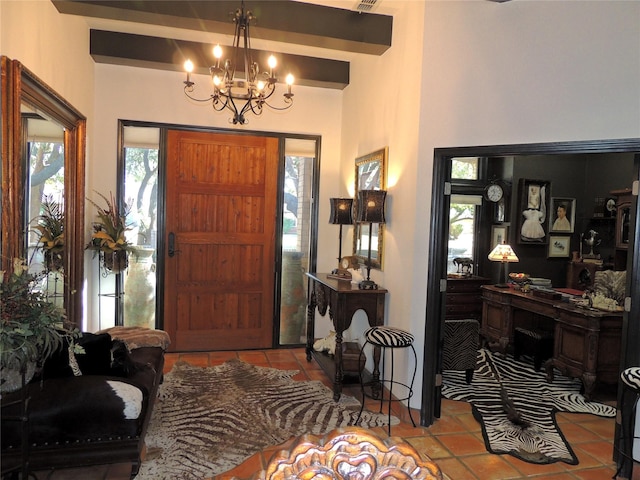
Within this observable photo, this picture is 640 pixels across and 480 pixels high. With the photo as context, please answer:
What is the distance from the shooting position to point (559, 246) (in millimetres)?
6004

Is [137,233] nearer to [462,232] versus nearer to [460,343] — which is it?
[460,343]

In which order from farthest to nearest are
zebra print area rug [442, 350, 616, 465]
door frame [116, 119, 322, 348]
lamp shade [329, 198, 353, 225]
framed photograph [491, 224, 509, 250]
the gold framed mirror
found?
framed photograph [491, 224, 509, 250]
door frame [116, 119, 322, 348]
lamp shade [329, 198, 353, 225]
the gold framed mirror
zebra print area rug [442, 350, 616, 465]

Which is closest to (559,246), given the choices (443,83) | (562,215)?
(562,215)

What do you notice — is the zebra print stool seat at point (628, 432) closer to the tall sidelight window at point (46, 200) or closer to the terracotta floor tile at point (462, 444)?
the terracotta floor tile at point (462, 444)

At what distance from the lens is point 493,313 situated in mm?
5246

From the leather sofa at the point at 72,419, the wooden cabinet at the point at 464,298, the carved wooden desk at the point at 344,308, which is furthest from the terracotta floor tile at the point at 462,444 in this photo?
the wooden cabinet at the point at 464,298

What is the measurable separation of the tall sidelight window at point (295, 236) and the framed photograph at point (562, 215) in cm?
337

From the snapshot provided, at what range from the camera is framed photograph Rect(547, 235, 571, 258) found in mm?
5996

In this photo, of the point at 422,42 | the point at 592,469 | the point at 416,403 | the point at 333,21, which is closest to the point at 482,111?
the point at 422,42

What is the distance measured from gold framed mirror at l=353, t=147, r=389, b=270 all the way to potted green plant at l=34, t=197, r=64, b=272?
8.08 ft

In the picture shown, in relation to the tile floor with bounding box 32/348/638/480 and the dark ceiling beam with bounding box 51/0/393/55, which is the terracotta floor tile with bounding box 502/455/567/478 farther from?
the dark ceiling beam with bounding box 51/0/393/55

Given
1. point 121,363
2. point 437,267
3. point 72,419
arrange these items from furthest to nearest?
1. point 437,267
2. point 121,363
3. point 72,419

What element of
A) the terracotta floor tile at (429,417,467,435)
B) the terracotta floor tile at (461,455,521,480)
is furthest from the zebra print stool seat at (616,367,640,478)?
the terracotta floor tile at (429,417,467,435)

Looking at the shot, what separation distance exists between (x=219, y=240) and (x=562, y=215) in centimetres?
456
